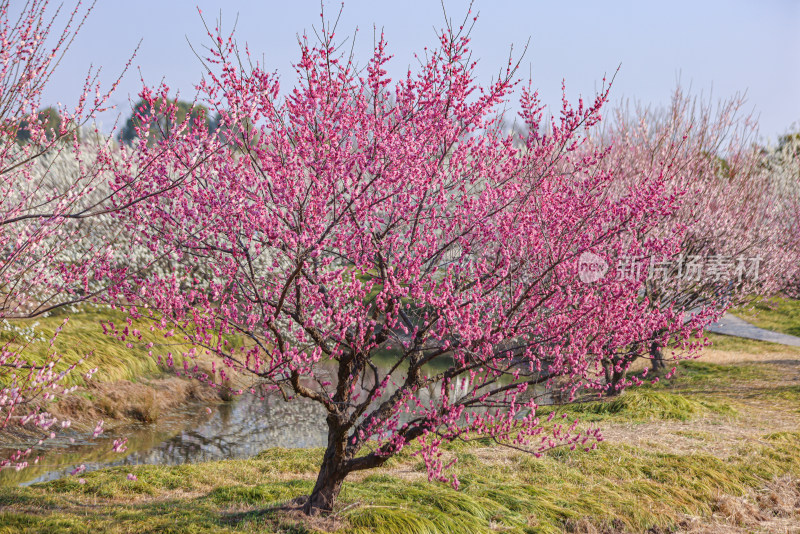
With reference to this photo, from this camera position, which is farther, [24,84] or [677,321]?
[677,321]

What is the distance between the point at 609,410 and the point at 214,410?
8.55 meters

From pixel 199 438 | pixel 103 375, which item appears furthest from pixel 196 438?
pixel 103 375

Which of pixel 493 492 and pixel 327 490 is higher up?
pixel 327 490

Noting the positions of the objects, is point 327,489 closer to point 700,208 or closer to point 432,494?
point 432,494

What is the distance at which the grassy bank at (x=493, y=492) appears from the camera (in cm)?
588

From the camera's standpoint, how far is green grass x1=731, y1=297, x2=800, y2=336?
25688 mm

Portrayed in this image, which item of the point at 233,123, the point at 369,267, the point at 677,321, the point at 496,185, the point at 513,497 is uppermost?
the point at 233,123

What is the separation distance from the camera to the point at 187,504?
6.85m

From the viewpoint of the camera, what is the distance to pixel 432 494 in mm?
6629

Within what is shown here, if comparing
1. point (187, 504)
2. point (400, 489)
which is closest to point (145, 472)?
point (187, 504)

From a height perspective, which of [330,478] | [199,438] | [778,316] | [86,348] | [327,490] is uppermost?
[86,348]

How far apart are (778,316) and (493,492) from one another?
26.1 meters

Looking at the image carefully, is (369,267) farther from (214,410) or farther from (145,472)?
(214,410)

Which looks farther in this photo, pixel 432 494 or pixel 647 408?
pixel 647 408
